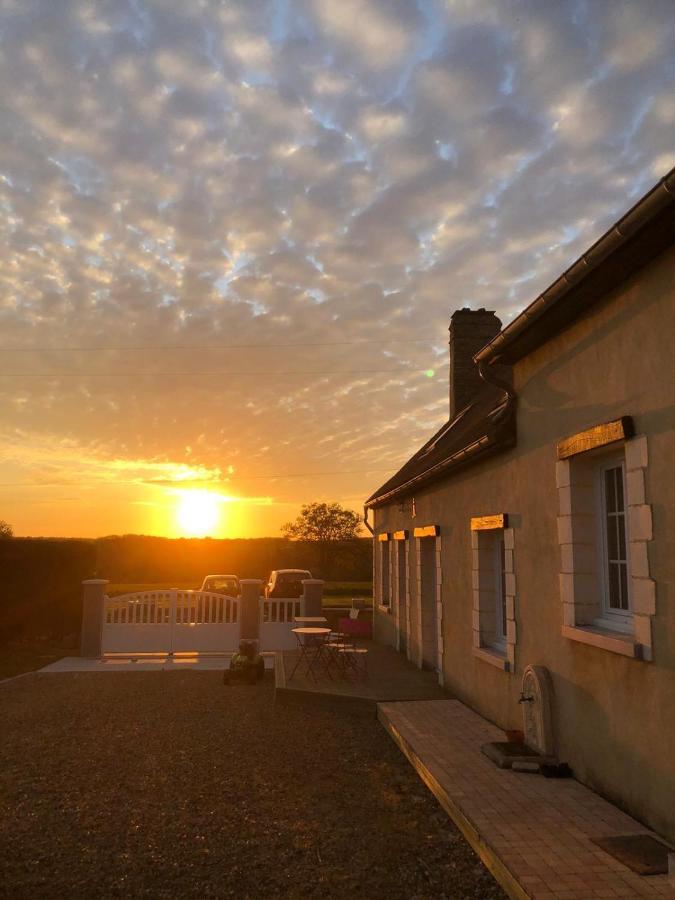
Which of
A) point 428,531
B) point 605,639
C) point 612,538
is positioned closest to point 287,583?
point 428,531

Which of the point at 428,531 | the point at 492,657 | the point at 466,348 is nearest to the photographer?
the point at 492,657

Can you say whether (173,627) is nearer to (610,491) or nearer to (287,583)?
(287,583)

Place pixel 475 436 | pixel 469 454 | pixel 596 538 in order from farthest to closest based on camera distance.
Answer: pixel 475 436 < pixel 469 454 < pixel 596 538

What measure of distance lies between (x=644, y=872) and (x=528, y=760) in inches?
76.4

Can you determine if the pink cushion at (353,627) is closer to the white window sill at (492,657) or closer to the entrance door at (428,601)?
the entrance door at (428,601)

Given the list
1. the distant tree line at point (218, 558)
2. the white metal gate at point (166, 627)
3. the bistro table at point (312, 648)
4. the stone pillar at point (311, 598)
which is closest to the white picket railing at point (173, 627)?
the white metal gate at point (166, 627)

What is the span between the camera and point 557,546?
5.73 meters

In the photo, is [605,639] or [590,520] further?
[590,520]

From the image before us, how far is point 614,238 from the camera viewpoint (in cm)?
429

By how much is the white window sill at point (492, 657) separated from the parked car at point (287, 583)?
12.3 m

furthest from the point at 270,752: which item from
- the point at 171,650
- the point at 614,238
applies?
the point at 171,650

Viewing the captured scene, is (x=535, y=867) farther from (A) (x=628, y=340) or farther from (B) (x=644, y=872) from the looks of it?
(A) (x=628, y=340)

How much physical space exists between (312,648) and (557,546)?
26.9ft

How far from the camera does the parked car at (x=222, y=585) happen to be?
21.7 metres
